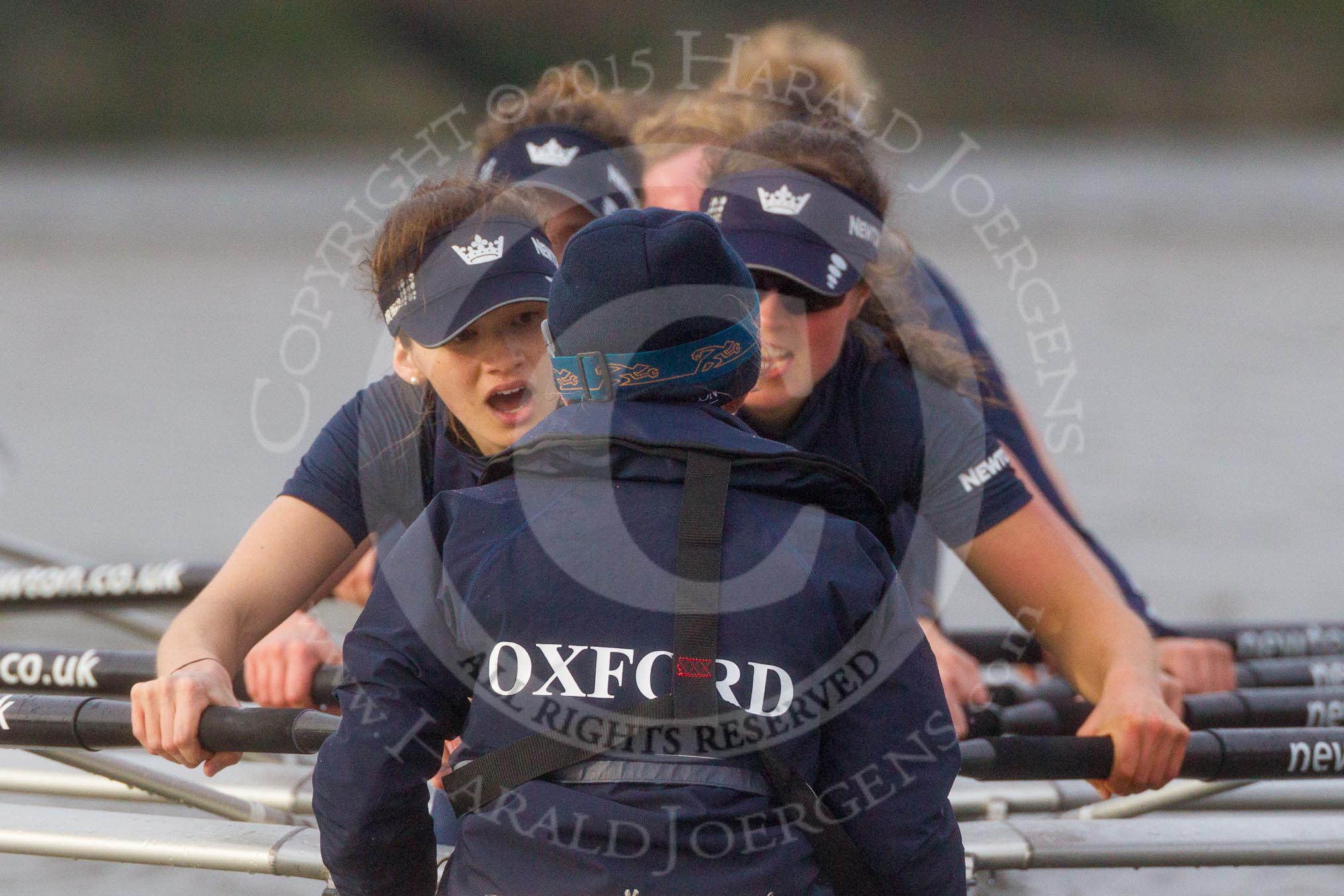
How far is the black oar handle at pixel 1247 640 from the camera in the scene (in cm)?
306

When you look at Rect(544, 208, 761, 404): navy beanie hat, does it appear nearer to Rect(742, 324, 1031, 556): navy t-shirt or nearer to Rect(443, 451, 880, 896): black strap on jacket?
Rect(443, 451, 880, 896): black strap on jacket

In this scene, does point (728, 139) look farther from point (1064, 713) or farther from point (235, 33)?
point (235, 33)

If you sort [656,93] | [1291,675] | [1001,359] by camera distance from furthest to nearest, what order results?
[1001,359], [656,93], [1291,675]

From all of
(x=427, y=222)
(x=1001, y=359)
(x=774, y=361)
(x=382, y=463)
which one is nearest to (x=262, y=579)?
(x=382, y=463)

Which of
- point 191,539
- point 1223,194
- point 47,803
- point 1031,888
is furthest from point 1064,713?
point 1223,194

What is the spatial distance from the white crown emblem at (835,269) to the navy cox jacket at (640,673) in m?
0.80

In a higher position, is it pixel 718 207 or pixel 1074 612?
pixel 718 207

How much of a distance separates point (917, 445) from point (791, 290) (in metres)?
0.31

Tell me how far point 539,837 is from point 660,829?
4.9 inches

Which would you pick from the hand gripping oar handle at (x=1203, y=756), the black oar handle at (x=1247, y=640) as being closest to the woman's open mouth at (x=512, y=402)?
the hand gripping oar handle at (x=1203, y=756)

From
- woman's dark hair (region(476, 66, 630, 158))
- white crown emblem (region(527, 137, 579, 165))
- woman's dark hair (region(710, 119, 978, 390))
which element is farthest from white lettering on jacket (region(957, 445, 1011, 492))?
woman's dark hair (region(476, 66, 630, 158))

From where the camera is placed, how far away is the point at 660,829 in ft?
4.86

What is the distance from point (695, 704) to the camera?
1.47 metres

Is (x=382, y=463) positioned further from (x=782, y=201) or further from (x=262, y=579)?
(x=782, y=201)
